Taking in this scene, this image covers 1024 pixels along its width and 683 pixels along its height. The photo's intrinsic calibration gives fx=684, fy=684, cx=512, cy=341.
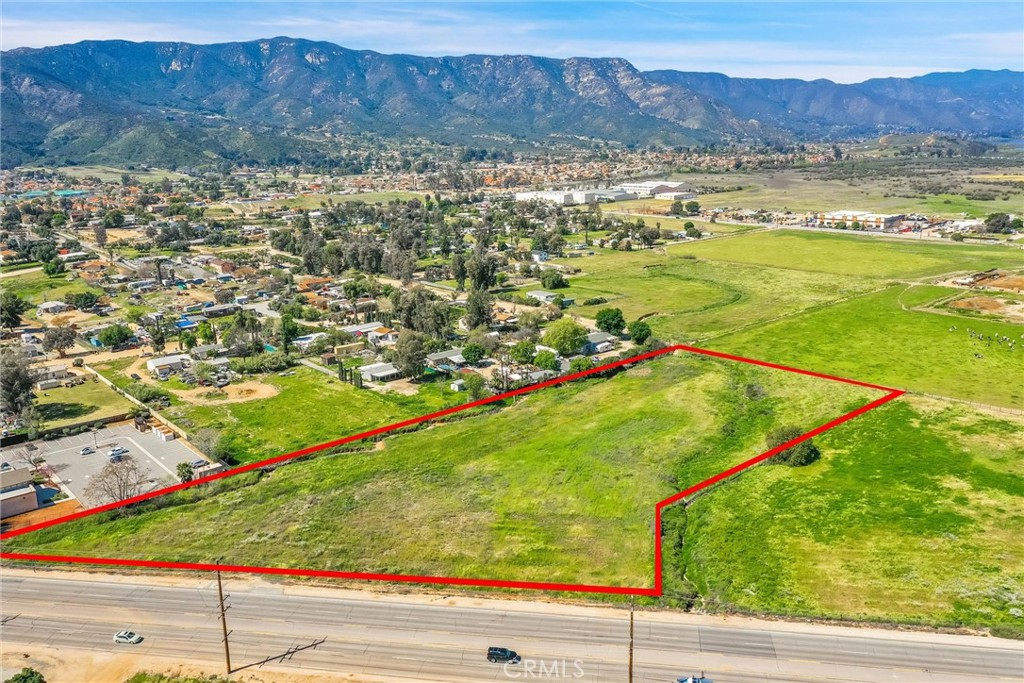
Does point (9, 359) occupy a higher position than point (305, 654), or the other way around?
point (9, 359)

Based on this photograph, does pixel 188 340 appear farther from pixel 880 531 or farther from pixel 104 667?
pixel 880 531

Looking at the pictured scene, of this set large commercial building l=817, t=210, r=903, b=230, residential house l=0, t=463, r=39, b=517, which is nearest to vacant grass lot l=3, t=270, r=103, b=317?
residential house l=0, t=463, r=39, b=517

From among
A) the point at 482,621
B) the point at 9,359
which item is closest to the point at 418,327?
the point at 9,359

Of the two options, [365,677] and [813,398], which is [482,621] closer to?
[365,677]

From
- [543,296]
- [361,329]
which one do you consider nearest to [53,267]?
[361,329]

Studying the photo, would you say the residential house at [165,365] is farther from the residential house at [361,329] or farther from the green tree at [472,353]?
the green tree at [472,353]

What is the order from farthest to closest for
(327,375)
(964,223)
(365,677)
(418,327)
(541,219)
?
(541,219) < (964,223) < (418,327) < (327,375) < (365,677)
